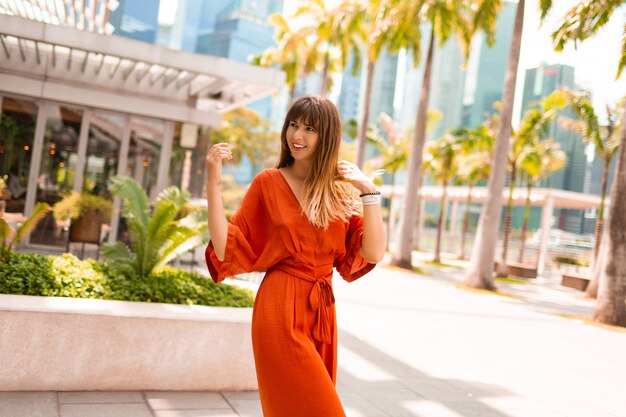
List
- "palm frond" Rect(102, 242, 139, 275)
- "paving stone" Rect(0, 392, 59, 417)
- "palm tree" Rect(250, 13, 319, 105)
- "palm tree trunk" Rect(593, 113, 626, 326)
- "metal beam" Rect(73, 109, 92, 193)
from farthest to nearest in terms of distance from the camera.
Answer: "palm tree" Rect(250, 13, 319, 105) < "metal beam" Rect(73, 109, 92, 193) < "palm tree trunk" Rect(593, 113, 626, 326) < "palm frond" Rect(102, 242, 139, 275) < "paving stone" Rect(0, 392, 59, 417)

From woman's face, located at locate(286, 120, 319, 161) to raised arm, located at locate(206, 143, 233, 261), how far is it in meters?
0.27

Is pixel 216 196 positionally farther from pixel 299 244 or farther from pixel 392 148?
pixel 392 148

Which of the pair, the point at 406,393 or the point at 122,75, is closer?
the point at 406,393

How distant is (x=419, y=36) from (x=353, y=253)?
64.6 ft

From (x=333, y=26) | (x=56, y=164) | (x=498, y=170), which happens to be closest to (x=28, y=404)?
(x=56, y=164)

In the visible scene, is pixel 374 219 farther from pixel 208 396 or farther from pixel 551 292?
pixel 551 292

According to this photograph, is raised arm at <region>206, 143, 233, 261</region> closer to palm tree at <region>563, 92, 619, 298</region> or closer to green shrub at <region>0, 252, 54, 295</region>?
green shrub at <region>0, 252, 54, 295</region>

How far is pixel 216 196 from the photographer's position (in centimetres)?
237

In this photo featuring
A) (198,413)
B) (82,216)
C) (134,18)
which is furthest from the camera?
(134,18)

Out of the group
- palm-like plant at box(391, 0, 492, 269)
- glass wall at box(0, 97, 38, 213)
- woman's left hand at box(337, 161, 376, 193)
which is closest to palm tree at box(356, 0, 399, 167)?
palm-like plant at box(391, 0, 492, 269)

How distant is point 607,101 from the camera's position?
62.2 feet

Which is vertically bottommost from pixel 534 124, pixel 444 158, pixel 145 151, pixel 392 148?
pixel 145 151

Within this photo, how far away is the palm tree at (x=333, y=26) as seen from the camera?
23.1 metres

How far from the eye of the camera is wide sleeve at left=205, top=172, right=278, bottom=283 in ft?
8.11
